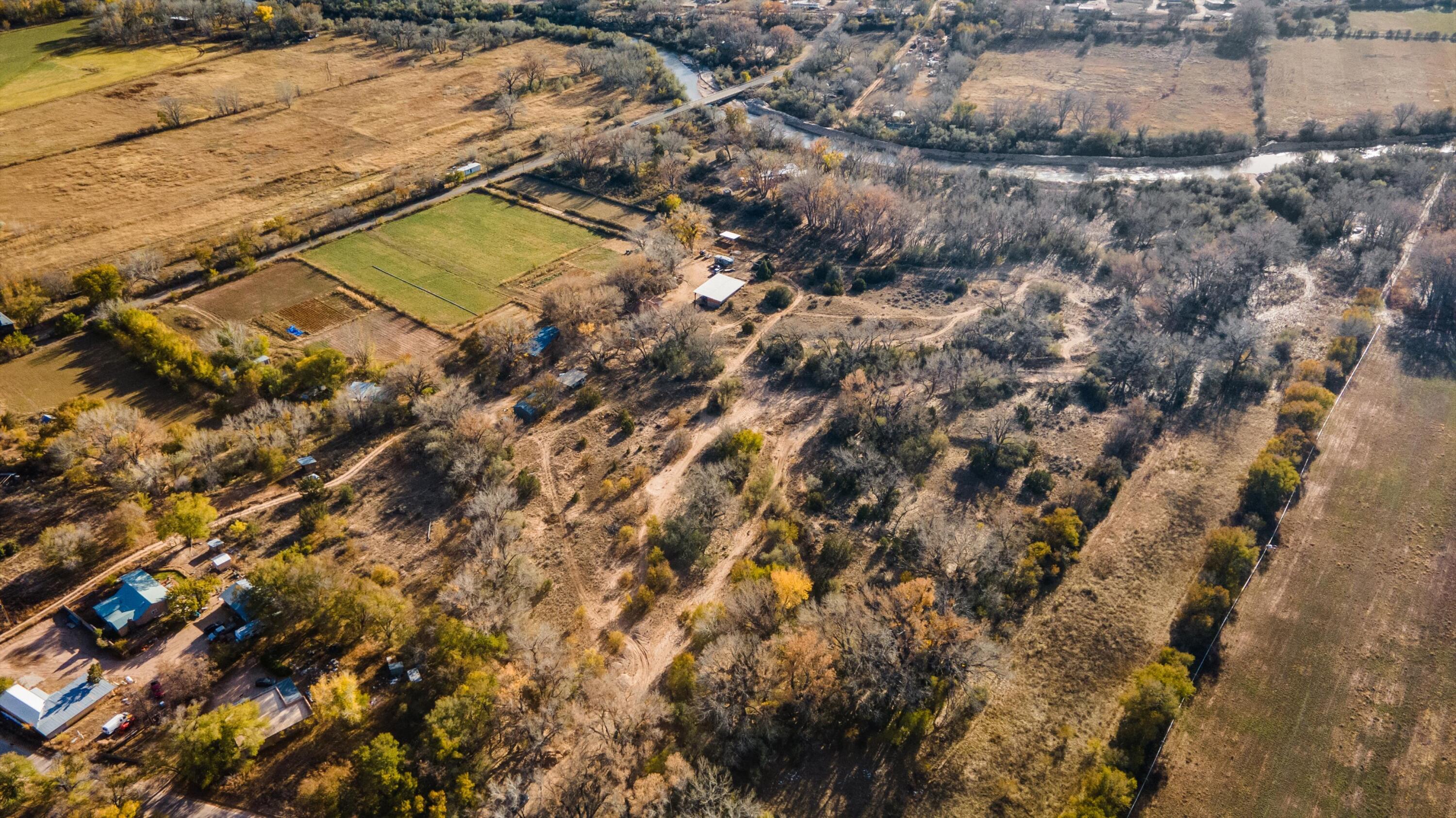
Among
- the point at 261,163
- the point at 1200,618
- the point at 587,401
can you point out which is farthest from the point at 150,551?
the point at 261,163

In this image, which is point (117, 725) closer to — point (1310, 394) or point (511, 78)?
point (1310, 394)

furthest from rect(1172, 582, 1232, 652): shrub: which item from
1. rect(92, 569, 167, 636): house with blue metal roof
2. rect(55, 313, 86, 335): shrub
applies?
rect(55, 313, 86, 335): shrub

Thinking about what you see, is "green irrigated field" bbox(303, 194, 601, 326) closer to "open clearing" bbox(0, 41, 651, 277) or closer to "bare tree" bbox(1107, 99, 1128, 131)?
"open clearing" bbox(0, 41, 651, 277)

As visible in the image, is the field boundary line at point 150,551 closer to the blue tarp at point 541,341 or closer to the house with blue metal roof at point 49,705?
the house with blue metal roof at point 49,705

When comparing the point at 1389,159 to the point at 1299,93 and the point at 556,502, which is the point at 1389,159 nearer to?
the point at 1299,93

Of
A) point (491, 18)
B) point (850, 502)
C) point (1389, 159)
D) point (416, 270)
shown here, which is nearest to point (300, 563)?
point (850, 502)
